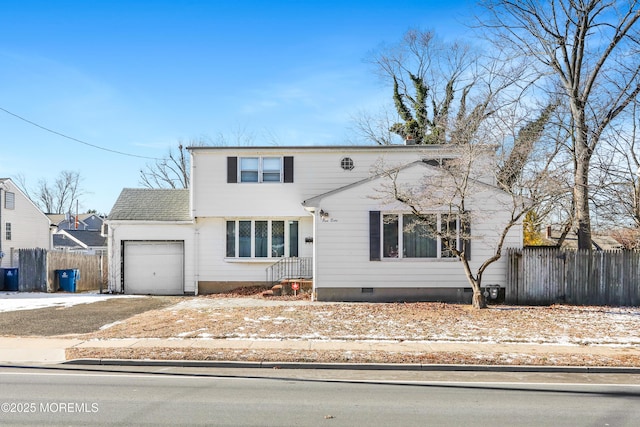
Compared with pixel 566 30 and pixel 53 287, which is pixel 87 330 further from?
pixel 566 30

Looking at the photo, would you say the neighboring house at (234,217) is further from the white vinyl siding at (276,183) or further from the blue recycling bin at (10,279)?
the blue recycling bin at (10,279)

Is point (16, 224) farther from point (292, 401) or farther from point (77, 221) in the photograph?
point (292, 401)

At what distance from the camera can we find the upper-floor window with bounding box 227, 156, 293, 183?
2147 centimetres

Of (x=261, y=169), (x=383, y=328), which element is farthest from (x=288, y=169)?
(x=383, y=328)

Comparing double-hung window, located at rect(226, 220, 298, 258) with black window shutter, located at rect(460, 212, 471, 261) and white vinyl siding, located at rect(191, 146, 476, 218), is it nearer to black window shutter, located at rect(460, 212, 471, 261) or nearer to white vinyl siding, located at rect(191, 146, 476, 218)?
white vinyl siding, located at rect(191, 146, 476, 218)

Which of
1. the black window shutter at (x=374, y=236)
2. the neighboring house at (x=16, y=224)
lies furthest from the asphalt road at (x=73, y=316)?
the neighboring house at (x=16, y=224)

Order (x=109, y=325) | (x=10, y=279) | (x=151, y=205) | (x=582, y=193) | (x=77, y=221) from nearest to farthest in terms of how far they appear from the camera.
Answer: (x=109, y=325)
(x=582, y=193)
(x=151, y=205)
(x=10, y=279)
(x=77, y=221)

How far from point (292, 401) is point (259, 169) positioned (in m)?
14.8

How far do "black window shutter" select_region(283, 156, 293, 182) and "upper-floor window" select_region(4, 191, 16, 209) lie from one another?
23.1 meters

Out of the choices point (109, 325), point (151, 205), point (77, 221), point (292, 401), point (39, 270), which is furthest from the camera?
point (77, 221)

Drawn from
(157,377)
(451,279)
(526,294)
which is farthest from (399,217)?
(157,377)

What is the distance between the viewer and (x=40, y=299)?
20250 millimetres

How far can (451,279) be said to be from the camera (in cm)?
1841

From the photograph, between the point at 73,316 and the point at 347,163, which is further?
the point at 347,163
